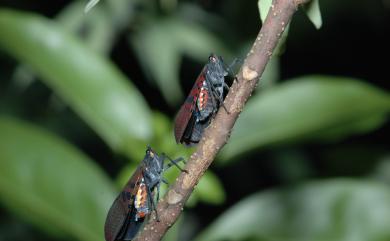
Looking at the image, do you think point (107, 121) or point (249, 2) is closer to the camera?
point (107, 121)

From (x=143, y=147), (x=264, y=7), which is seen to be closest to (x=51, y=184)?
(x=143, y=147)

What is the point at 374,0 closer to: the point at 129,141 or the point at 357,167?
the point at 357,167

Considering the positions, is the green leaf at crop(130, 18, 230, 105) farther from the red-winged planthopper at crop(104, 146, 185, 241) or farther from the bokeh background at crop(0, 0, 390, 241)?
the red-winged planthopper at crop(104, 146, 185, 241)

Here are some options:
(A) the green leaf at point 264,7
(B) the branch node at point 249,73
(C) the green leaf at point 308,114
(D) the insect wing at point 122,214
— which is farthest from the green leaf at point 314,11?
(C) the green leaf at point 308,114

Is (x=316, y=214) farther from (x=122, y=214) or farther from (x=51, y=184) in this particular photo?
(x=122, y=214)

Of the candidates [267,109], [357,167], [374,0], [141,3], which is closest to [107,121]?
[267,109]

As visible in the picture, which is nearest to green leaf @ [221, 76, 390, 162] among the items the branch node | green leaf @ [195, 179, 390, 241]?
green leaf @ [195, 179, 390, 241]

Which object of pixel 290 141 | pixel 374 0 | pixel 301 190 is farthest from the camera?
pixel 374 0
